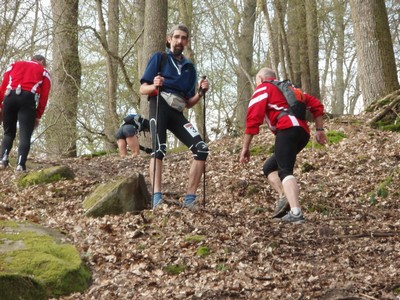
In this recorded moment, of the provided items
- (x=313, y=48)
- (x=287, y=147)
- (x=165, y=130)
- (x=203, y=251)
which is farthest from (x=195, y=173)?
(x=313, y=48)

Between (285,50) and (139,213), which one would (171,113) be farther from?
(285,50)

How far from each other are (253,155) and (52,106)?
7387 millimetres

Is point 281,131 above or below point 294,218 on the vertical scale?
above

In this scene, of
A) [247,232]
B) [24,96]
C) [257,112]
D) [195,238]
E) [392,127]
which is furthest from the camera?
[392,127]

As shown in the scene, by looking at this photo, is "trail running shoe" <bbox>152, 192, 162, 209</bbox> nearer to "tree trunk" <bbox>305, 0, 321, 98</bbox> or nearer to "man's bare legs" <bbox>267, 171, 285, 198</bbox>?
"man's bare legs" <bbox>267, 171, 285, 198</bbox>

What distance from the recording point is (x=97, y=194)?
783 cm

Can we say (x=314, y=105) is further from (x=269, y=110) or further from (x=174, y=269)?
(x=174, y=269)

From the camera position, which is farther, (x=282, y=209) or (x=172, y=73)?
(x=282, y=209)

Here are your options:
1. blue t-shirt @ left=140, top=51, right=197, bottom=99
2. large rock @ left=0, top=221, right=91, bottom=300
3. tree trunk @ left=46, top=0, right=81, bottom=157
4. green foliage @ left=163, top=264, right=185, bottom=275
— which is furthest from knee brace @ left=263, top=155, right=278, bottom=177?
tree trunk @ left=46, top=0, right=81, bottom=157

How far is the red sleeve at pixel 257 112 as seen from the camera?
7.40 meters

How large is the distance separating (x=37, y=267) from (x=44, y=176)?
13.9 ft

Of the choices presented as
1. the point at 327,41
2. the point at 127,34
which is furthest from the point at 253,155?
the point at 327,41

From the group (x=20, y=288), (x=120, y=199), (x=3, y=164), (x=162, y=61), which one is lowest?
(x=20, y=288)

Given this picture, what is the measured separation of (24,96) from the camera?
33.7 feet
